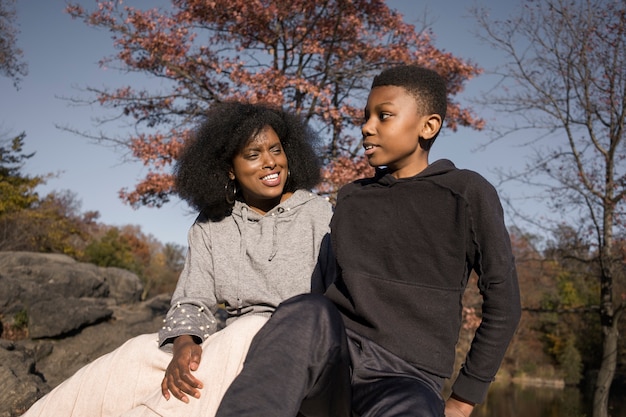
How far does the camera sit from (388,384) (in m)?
1.81

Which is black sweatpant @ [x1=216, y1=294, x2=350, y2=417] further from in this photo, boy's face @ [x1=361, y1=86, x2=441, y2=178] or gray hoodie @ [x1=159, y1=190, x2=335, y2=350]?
gray hoodie @ [x1=159, y1=190, x2=335, y2=350]

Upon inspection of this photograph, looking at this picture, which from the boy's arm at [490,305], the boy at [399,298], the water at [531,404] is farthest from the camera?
the water at [531,404]

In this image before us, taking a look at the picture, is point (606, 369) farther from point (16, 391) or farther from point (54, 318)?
point (54, 318)

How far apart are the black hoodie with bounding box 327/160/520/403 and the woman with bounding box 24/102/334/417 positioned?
14.3 inches

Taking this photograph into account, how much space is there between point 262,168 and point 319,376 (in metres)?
1.25

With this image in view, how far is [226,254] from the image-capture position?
8.95 feet

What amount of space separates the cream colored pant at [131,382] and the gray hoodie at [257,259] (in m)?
0.31

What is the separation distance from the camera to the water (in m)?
14.7

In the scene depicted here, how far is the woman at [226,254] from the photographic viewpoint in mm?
2261

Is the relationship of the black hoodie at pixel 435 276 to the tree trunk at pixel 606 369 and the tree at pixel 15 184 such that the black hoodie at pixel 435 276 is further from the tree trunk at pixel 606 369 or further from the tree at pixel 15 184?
the tree at pixel 15 184

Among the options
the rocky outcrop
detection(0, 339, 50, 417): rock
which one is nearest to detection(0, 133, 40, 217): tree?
the rocky outcrop

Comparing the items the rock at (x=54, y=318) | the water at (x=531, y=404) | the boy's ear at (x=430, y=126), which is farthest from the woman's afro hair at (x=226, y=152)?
the water at (x=531, y=404)

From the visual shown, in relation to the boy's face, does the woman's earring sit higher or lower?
lower

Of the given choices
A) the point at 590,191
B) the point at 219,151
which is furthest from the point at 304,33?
the point at 219,151
